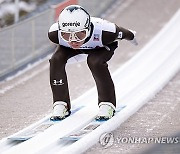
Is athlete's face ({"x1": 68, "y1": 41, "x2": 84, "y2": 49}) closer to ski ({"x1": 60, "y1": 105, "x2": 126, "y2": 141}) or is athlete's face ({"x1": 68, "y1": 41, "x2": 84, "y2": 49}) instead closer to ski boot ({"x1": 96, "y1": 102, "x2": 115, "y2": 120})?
ski boot ({"x1": 96, "y1": 102, "x2": 115, "y2": 120})

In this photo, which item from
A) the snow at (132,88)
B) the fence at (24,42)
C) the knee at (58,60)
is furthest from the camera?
the fence at (24,42)

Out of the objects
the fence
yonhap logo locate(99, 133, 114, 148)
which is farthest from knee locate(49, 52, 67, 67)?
the fence

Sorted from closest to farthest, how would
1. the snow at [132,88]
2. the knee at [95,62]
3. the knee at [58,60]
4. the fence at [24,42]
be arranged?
the snow at [132,88]
the knee at [95,62]
the knee at [58,60]
the fence at [24,42]

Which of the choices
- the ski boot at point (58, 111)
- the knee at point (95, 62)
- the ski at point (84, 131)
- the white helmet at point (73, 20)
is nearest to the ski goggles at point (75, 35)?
the white helmet at point (73, 20)

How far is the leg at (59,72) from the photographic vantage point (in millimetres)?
6922

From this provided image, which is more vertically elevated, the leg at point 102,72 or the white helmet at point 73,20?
the white helmet at point 73,20

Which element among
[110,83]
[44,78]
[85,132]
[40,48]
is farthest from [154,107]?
[40,48]

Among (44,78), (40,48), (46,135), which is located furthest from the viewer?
(40,48)

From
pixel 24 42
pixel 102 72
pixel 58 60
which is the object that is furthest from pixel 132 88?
pixel 24 42

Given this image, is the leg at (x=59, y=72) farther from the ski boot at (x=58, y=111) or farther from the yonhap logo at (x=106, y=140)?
the yonhap logo at (x=106, y=140)

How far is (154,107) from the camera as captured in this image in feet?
25.7

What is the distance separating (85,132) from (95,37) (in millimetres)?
1047

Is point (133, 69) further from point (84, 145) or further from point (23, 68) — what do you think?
point (84, 145)

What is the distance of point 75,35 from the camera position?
21.6 ft
